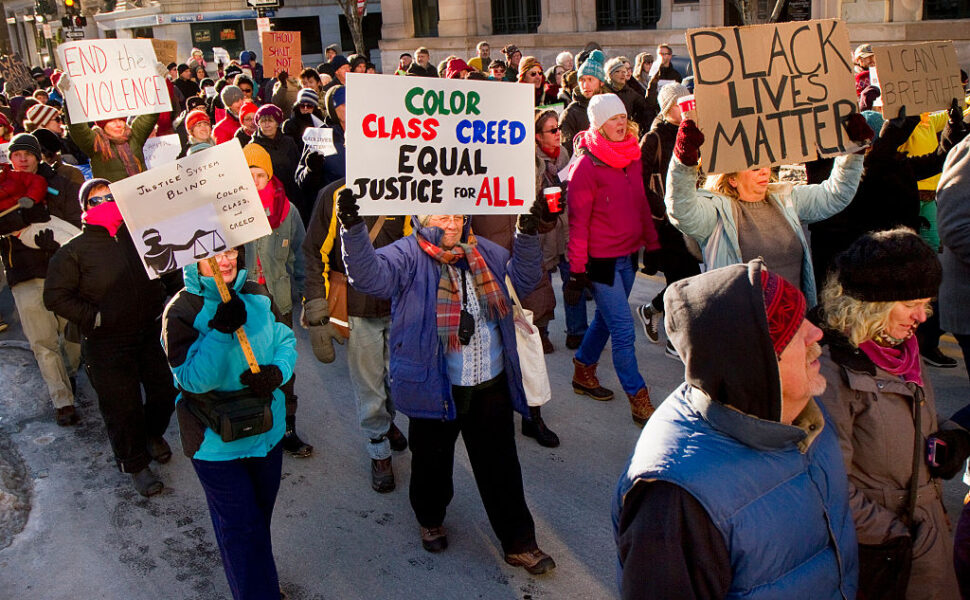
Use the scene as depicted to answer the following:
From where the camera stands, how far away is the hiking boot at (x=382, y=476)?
5.04 metres

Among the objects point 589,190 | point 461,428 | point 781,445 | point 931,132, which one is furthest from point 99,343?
point 931,132

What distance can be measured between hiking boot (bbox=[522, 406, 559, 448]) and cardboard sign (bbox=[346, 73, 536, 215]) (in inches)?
74.3

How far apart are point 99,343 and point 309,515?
1.59 metres

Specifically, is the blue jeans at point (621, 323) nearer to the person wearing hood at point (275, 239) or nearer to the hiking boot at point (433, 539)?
the hiking boot at point (433, 539)

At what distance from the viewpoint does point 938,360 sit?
20.4 feet

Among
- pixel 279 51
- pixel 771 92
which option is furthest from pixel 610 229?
pixel 279 51

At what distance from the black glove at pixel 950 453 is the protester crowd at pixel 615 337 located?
0.02 meters

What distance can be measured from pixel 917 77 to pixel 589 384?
289 cm

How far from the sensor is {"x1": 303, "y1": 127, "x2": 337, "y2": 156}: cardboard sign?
6.83m

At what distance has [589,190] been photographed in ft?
18.1

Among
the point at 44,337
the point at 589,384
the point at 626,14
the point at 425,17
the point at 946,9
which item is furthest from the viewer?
the point at 425,17

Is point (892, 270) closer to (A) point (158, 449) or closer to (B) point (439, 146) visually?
(B) point (439, 146)

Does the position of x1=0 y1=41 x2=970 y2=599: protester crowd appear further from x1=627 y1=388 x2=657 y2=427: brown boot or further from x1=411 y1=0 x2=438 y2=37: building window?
x1=411 y1=0 x2=438 y2=37: building window

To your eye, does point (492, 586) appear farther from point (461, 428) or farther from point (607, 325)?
point (607, 325)
